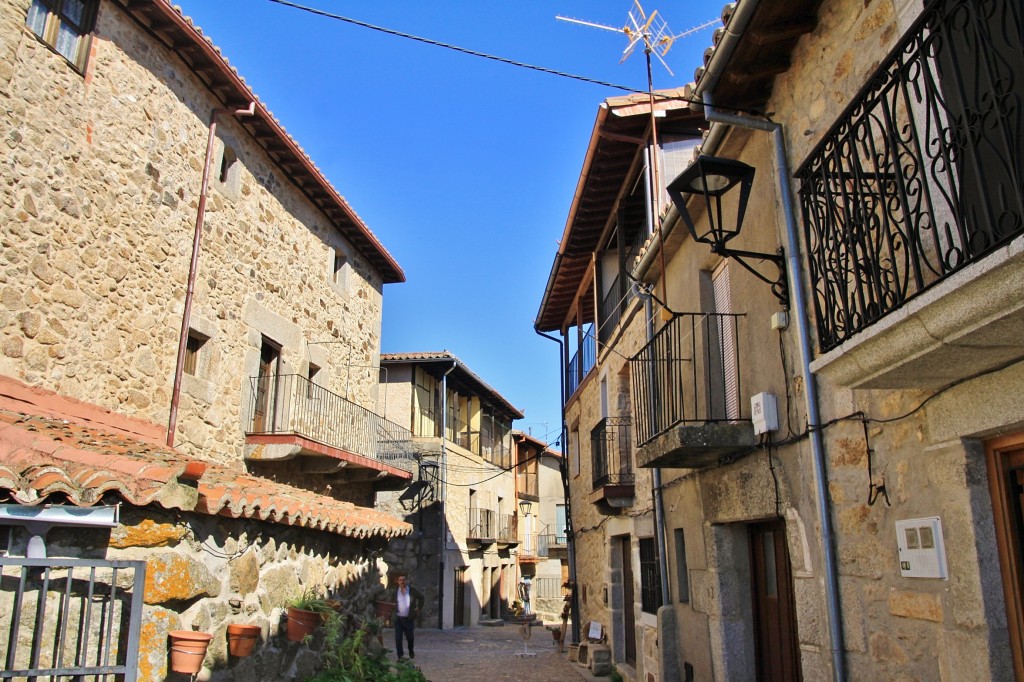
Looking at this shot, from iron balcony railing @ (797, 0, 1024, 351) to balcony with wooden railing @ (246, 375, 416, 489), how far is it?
8181 millimetres

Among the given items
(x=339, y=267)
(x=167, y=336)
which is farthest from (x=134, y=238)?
(x=339, y=267)

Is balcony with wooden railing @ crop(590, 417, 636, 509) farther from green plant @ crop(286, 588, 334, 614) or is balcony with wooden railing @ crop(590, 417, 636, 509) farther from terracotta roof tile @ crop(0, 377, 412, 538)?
terracotta roof tile @ crop(0, 377, 412, 538)

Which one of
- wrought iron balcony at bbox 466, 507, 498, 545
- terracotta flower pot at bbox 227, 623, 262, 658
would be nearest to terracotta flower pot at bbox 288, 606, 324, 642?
terracotta flower pot at bbox 227, 623, 262, 658

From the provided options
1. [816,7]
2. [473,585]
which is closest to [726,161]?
[816,7]

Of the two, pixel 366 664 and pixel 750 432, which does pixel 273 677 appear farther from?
pixel 750 432

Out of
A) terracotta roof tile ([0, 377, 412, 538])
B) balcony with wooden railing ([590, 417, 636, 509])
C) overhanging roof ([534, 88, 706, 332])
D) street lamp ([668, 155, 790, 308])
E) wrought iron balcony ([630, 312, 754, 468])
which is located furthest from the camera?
balcony with wooden railing ([590, 417, 636, 509])

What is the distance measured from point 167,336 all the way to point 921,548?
8.08m

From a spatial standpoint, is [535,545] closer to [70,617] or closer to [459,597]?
[459,597]

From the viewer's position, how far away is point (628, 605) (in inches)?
→ 427

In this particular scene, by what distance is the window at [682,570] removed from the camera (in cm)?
742

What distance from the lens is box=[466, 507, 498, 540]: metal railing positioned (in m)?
24.1

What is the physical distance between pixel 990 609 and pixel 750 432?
2.54 m

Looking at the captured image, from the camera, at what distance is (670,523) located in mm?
7918

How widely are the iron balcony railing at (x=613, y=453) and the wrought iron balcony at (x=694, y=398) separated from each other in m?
1.88
